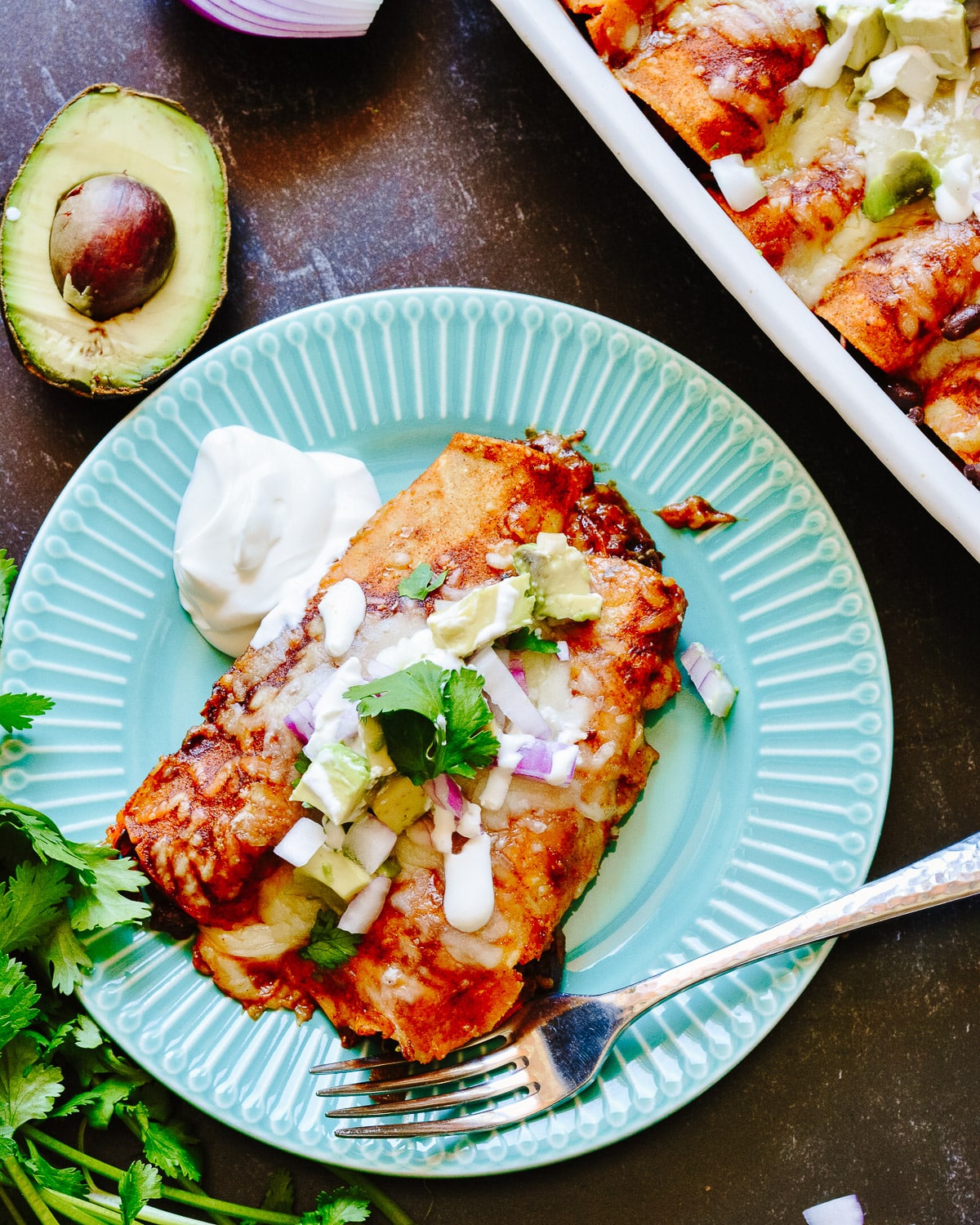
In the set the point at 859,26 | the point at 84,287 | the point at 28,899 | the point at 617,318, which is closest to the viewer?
the point at 28,899

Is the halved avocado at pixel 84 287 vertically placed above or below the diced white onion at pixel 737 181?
above

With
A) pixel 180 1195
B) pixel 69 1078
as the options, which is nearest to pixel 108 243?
pixel 69 1078

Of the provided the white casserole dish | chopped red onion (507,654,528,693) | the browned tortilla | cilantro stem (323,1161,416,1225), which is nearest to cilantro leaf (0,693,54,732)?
the browned tortilla

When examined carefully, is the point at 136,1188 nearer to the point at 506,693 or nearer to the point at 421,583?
the point at 506,693

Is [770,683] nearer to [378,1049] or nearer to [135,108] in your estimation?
[378,1049]

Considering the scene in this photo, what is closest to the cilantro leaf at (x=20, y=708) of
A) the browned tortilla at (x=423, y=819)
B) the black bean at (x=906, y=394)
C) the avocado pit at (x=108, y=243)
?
the browned tortilla at (x=423, y=819)

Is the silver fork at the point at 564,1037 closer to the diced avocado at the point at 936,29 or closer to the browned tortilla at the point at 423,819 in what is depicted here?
the browned tortilla at the point at 423,819

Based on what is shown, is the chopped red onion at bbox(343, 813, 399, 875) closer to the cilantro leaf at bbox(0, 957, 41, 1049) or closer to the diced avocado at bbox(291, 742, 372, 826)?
the diced avocado at bbox(291, 742, 372, 826)

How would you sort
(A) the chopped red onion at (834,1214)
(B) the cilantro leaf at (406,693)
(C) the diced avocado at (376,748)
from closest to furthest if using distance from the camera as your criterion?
(B) the cilantro leaf at (406,693) < (C) the diced avocado at (376,748) < (A) the chopped red onion at (834,1214)
